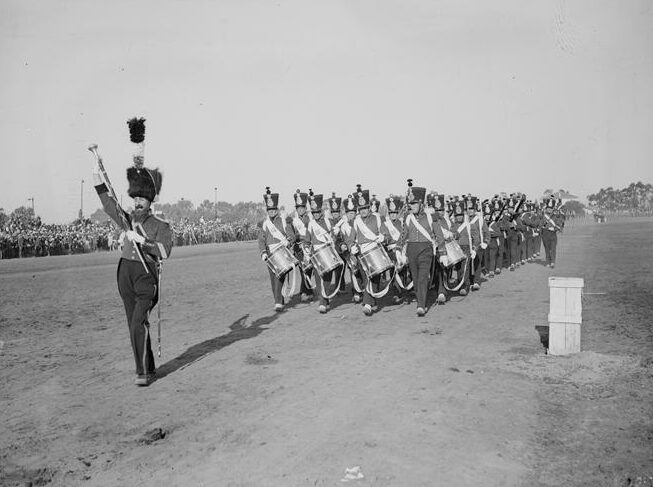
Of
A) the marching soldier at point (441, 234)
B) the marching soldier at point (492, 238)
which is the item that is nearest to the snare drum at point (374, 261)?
the marching soldier at point (441, 234)

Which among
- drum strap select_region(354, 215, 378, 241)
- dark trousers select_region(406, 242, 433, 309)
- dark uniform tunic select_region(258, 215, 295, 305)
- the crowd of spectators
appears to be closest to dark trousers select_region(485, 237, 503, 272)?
dark trousers select_region(406, 242, 433, 309)

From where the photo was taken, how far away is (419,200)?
35.1 feet

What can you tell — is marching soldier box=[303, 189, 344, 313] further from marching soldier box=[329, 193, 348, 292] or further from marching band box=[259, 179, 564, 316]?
marching soldier box=[329, 193, 348, 292]

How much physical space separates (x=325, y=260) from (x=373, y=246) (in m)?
0.96

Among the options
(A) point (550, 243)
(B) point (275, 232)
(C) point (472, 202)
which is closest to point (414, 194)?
(B) point (275, 232)

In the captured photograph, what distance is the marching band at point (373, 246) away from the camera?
406 inches

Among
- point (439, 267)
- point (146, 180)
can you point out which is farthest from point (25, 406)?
point (439, 267)

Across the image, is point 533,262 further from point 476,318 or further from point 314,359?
point 314,359

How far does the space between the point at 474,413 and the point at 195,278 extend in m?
13.7

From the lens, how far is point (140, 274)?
6.46 m

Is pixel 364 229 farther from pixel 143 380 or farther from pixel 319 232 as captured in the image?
pixel 143 380

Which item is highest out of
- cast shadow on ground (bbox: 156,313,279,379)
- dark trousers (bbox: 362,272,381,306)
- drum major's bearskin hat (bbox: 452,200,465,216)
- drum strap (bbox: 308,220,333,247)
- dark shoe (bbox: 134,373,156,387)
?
drum major's bearskin hat (bbox: 452,200,465,216)

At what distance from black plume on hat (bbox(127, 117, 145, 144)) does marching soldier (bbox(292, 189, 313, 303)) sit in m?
4.83

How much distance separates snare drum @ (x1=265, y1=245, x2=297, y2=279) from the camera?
10477 mm
